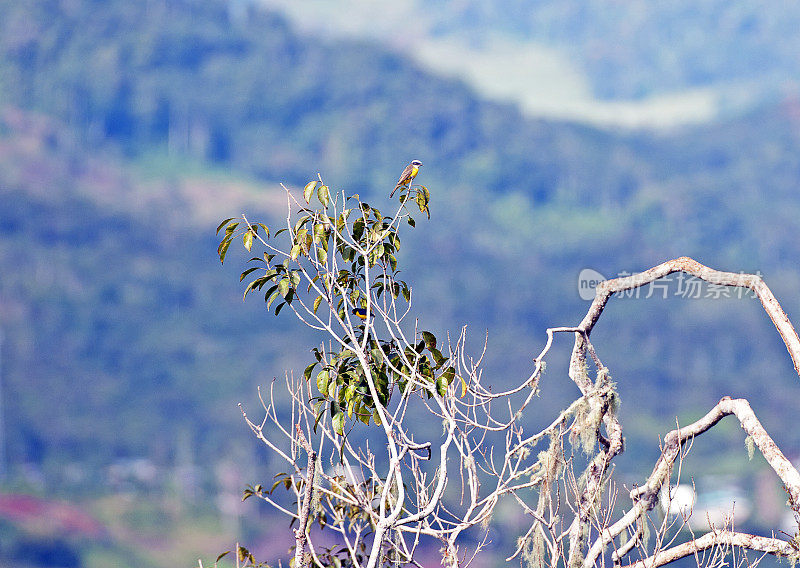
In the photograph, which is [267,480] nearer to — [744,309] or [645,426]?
[645,426]

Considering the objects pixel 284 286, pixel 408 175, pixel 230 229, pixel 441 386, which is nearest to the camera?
pixel 441 386

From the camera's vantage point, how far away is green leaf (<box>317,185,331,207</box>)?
15.0 ft

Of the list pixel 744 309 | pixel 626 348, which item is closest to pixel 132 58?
pixel 626 348

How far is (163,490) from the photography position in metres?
40.1

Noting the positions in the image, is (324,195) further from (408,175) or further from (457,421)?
(457,421)

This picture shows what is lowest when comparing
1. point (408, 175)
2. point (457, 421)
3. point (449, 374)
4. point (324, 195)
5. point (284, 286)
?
point (457, 421)

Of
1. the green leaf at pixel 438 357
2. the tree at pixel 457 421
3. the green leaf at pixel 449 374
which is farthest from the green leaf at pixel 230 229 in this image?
the green leaf at pixel 449 374

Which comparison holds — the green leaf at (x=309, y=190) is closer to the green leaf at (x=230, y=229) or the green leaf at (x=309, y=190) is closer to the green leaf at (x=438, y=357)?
the green leaf at (x=230, y=229)

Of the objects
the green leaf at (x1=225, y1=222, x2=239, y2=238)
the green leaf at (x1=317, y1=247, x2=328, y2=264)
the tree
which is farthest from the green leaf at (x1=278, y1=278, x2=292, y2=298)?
the green leaf at (x1=225, y1=222, x2=239, y2=238)

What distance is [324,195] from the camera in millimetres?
4582

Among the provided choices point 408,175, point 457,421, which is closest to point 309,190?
point 408,175

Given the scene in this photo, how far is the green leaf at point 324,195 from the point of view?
4.57m

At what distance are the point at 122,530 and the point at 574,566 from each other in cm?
3619

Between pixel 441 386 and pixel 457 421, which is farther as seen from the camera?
pixel 457 421
